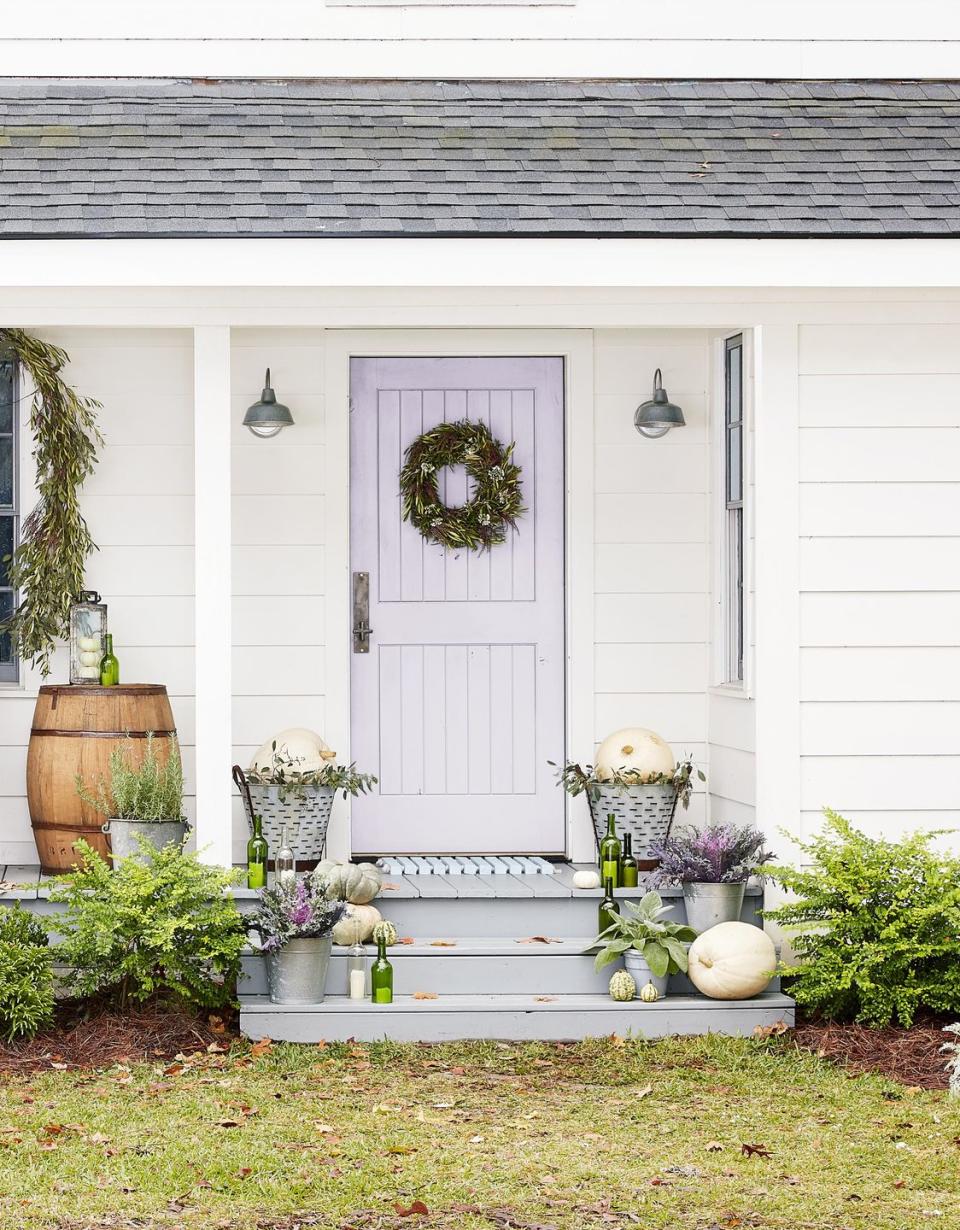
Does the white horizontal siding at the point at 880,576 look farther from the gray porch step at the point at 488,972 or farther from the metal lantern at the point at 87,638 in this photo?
the metal lantern at the point at 87,638

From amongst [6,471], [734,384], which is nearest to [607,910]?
[734,384]

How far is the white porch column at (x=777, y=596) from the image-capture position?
225 inches

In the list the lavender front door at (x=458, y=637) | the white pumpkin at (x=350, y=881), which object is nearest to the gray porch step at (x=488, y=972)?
the white pumpkin at (x=350, y=881)

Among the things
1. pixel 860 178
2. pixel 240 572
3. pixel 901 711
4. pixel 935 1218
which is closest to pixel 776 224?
pixel 860 178

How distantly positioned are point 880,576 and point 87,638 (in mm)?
3113

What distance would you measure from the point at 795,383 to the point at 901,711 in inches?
49.3

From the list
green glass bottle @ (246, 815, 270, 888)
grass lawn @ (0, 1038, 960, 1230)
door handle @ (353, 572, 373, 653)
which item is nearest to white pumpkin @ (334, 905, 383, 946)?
green glass bottle @ (246, 815, 270, 888)

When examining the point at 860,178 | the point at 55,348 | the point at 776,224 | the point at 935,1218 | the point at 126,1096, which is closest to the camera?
the point at 935,1218

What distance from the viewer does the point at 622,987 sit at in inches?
214

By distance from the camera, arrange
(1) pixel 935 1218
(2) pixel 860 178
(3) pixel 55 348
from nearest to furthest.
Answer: (1) pixel 935 1218 < (2) pixel 860 178 < (3) pixel 55 348

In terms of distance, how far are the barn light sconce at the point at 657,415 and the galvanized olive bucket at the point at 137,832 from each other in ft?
8.18

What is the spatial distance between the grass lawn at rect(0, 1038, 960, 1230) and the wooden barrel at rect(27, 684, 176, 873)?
50.7 inches

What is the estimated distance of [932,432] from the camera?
5.79m
